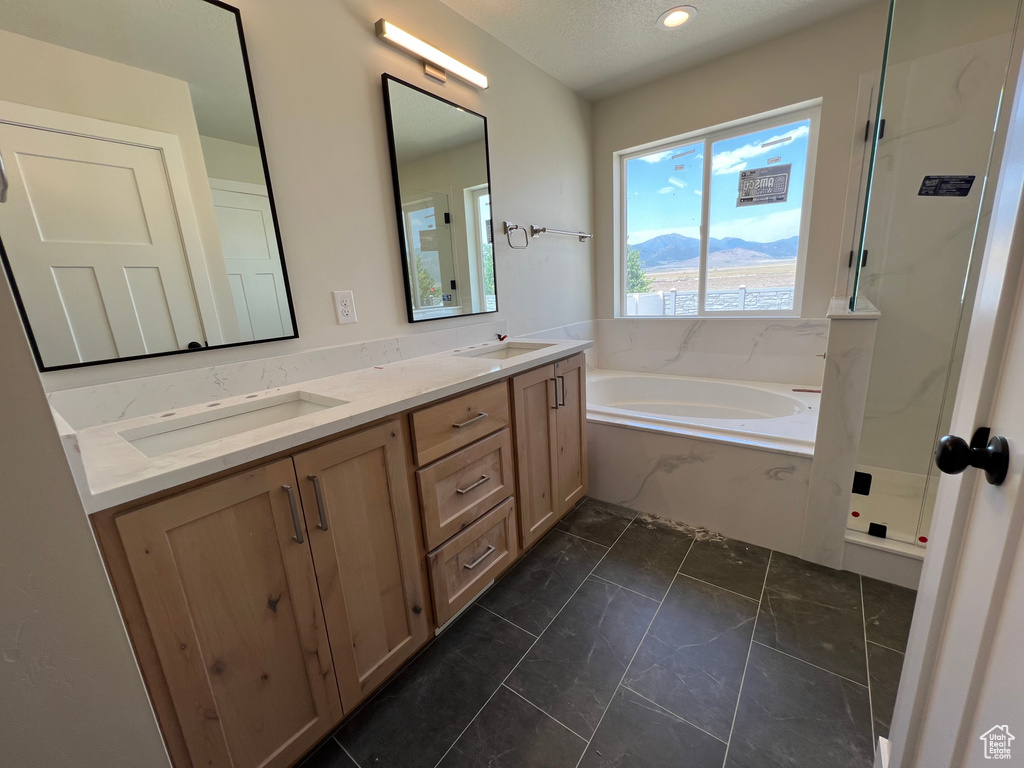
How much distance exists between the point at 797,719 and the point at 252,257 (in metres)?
2.06

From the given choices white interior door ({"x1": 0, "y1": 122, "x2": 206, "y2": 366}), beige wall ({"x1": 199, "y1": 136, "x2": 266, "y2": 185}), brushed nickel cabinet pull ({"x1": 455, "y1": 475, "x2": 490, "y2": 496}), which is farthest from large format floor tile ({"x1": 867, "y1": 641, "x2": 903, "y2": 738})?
beige wall ({"x1": 199, "y1": 136, "x2": 266, "y2": 185})

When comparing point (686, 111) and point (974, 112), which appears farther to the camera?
point (686, 111)

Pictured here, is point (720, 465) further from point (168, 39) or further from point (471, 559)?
point (168, 39)

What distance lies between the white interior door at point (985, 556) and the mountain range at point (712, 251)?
2.22 meters

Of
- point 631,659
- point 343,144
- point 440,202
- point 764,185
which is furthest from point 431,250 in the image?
point 764,185

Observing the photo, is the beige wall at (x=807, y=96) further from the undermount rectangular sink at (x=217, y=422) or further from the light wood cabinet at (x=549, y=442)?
the undermount rectangular sink at (x=217, y=422)

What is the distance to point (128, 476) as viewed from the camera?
0.68 m

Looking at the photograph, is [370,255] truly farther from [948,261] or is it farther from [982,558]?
[948,261]

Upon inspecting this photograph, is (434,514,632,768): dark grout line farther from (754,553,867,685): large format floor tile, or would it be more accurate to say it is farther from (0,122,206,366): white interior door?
(0,122,206,366): white interior door

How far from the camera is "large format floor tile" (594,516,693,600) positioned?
1.58 m

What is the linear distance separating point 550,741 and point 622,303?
8.97ft

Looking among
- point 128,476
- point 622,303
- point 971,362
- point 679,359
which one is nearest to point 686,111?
point 622,303

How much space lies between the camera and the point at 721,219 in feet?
8.63

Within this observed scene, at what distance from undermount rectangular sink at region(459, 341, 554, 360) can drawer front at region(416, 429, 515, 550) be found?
63cm
